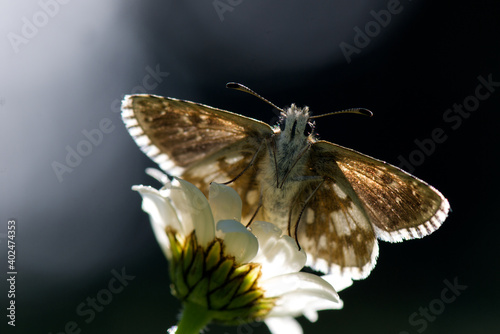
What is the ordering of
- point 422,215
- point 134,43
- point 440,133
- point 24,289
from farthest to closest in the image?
point 134,43 → point 440,133 → point 24,289 → point 422,215

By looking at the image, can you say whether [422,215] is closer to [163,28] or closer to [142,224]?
[142,224]

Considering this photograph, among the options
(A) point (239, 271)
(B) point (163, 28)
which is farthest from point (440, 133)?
(A) point (239, 271)

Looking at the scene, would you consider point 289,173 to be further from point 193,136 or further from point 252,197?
point 193,136

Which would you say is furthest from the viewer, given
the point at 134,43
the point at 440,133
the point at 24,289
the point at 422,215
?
the point at 134,43
